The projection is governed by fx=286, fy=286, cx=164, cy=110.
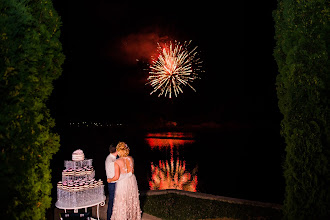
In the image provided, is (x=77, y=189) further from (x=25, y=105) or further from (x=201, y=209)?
(x=201, y=209)

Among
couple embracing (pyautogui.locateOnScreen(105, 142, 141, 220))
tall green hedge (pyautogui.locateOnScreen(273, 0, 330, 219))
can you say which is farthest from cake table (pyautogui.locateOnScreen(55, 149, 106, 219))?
tall green hedge (pyautogui.locateOnScreen(273, 0, 330, 219))

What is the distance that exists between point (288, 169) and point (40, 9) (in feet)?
14.9

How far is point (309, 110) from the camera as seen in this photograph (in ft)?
14.3

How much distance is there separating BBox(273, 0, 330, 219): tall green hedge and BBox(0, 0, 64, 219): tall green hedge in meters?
3.76

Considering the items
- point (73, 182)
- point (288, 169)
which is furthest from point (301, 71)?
point (73, 182)

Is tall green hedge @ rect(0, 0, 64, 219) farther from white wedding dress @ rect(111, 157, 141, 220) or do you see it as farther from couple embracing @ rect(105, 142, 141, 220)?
white wedding dress @ rect(111, 157, 141, 220)

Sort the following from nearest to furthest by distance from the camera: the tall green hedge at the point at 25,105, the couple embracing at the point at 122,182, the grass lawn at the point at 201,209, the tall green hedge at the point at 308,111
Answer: the tall green hedge at the point at 25,105 < the tall green hedge at the point at 308,111 < the couple embracing at the point at 122,182 < the grass lawn at the point at 201,209

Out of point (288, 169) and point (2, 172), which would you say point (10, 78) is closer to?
point (2, 172)

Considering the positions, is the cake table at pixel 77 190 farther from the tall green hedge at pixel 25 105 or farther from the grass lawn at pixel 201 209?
the tall green hedge at pixel 25 105

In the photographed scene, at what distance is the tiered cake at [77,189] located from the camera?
6.46m

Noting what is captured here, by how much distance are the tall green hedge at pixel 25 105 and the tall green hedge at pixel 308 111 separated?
376cm

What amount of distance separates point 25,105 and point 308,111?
407 cm

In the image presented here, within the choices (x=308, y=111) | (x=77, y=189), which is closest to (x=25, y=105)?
(x=77, y=189)

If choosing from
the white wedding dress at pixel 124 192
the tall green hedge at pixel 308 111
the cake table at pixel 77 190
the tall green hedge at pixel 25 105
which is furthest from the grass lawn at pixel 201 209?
the tall green hedge at pixel 25 105
